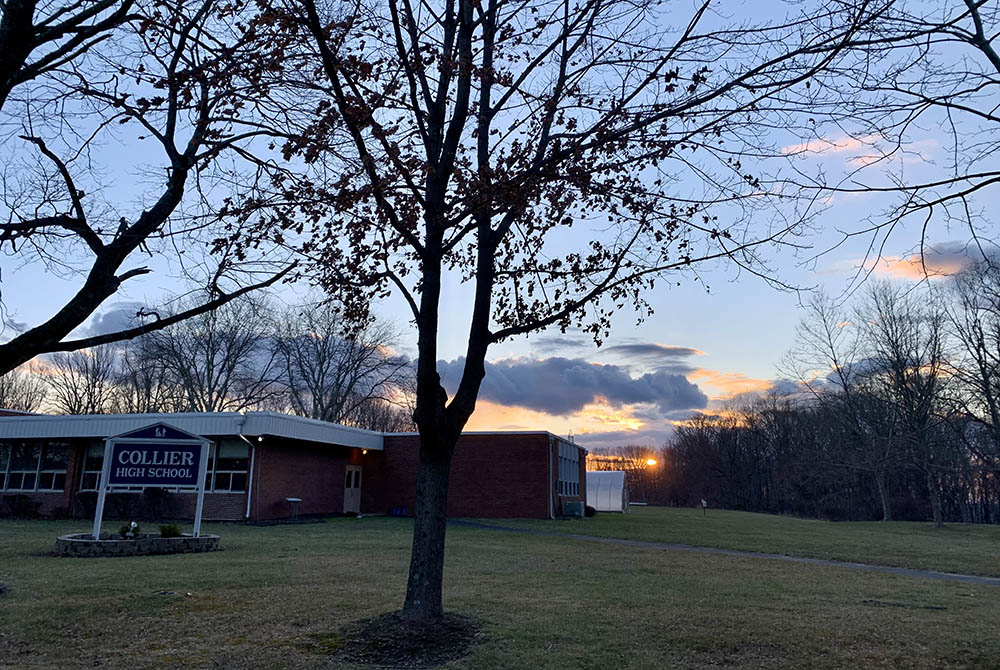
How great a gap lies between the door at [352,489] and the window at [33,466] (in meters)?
11.1

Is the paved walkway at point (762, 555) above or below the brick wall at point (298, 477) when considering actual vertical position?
below

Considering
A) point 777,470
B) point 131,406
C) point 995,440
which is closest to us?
point 995,440

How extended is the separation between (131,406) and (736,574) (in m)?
51.3

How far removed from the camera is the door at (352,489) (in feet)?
104

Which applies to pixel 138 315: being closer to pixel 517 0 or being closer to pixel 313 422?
pixel 517 0

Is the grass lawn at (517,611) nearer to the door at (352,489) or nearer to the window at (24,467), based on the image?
the window at (24,467)

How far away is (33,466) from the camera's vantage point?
2861 centimetres

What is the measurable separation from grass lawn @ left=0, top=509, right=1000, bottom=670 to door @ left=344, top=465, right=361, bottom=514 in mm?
16971

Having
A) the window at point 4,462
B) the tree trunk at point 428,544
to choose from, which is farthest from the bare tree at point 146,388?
the tree trunk at point 428,544

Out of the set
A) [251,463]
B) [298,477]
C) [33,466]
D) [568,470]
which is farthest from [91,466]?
[568,470]

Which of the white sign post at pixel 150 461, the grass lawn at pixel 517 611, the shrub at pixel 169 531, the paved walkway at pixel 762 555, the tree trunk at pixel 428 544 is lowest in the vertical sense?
the paved walkway at pixel 762 555

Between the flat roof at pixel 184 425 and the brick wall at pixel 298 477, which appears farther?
the brick wall at pixel 298 477

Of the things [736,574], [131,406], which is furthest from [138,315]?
[131,406]

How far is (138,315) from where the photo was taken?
6.08m
